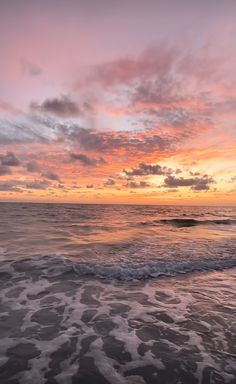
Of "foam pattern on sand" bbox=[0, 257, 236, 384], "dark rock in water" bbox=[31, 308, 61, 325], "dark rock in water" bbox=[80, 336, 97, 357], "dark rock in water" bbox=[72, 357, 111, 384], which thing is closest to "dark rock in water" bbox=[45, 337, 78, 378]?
"foam pattern on sand" bbox=[0, 257, 236, 384]

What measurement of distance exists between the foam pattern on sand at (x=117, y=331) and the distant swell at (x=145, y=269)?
2.51 feet

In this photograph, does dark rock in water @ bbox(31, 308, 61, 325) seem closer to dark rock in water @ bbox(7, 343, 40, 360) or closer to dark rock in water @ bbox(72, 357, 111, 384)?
dark rock in water @ bbox(7, 343, 40, 360)

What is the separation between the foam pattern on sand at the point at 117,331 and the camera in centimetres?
438

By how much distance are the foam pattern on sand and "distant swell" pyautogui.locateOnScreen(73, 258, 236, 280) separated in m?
0.76

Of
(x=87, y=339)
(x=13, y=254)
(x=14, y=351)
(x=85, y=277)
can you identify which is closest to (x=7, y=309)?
(x=14, y=351)

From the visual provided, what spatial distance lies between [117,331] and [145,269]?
495 cm

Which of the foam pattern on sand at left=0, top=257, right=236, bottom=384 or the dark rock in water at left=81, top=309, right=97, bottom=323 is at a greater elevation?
the foam pattern on sand at left=0, top=257, right=236, bottom=384

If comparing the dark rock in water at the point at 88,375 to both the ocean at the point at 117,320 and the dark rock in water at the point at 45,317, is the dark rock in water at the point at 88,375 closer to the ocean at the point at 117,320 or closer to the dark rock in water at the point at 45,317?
the ocean at the point at 117,320

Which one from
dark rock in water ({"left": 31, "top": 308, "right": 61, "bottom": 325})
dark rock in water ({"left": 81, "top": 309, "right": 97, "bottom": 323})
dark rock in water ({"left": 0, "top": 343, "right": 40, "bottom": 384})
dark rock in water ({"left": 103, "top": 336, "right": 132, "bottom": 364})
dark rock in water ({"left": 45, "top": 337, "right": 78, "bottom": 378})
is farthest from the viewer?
dark rock in water ({"left": 81, "top": 309, "right": 97, "bottom": 323})

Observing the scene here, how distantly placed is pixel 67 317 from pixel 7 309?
1709mm

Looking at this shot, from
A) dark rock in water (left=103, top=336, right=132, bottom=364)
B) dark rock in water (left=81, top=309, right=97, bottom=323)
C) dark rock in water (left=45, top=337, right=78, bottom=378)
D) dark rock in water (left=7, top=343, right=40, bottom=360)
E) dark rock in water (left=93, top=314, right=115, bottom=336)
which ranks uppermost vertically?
dark rock in water (left=7, top=343, right=40, bottom=360)

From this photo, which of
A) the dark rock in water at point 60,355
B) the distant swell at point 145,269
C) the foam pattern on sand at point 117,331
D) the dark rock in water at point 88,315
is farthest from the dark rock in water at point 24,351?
the distant swell at point 145,269

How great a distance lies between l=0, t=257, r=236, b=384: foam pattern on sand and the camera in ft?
14.4

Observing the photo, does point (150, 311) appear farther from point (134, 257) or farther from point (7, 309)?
point (134, 257)
